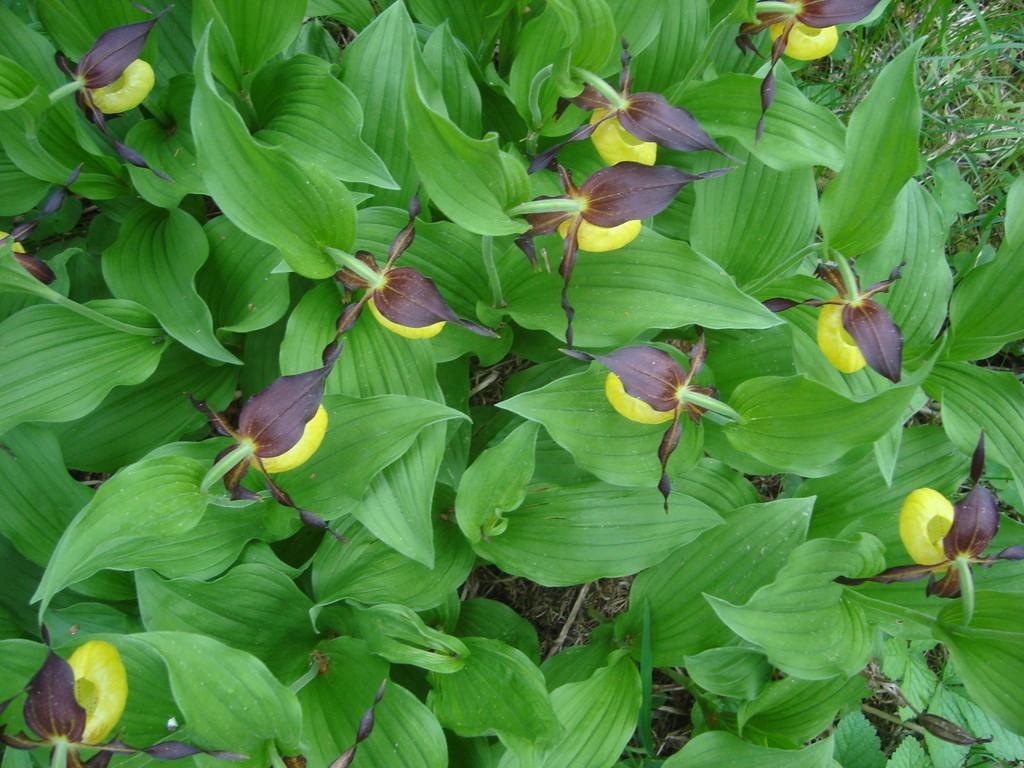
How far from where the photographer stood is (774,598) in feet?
5.53

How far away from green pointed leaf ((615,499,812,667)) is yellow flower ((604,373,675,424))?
1.55 ft

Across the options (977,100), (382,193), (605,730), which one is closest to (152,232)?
(382,193)

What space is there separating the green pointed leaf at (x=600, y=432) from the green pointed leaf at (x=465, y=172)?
412 mm

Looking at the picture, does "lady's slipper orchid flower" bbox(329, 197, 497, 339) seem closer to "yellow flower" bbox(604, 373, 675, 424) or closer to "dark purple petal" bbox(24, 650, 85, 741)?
"yellow flower" bbox(604, 373, 675, 424)

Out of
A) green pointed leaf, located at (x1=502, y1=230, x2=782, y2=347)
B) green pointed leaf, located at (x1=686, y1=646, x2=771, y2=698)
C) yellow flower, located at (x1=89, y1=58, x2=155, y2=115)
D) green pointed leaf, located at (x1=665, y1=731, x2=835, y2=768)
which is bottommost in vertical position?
green pointed leaf, located at (x1=665, y1=731, x2=835, y2=768)

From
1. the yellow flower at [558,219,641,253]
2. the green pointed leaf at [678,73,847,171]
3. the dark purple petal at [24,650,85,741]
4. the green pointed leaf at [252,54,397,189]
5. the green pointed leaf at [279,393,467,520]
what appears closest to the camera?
the dark purple petal at [24,650,85,741]

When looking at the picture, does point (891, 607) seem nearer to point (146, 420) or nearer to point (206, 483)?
point (206, 483)

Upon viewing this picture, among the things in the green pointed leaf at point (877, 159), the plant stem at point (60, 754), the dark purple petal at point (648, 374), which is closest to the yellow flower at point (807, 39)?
the green pointed leaf at point (877, 159)

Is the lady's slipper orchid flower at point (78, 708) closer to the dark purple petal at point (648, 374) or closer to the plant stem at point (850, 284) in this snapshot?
the dark purple petal at point (648, 374)

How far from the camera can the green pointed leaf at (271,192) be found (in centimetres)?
138

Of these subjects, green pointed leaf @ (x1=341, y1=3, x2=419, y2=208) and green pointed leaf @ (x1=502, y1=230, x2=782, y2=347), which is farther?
green pointed leaf @ (x1=341, y1=3, x2=419, y2=208)

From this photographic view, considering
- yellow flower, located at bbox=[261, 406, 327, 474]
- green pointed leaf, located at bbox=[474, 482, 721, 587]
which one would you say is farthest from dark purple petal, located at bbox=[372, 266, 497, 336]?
green pointed leaf, located at bbox=[474, 482, 721, 587]

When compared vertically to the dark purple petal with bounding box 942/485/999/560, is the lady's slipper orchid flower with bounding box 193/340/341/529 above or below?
above

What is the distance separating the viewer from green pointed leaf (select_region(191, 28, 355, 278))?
138 centimetres
